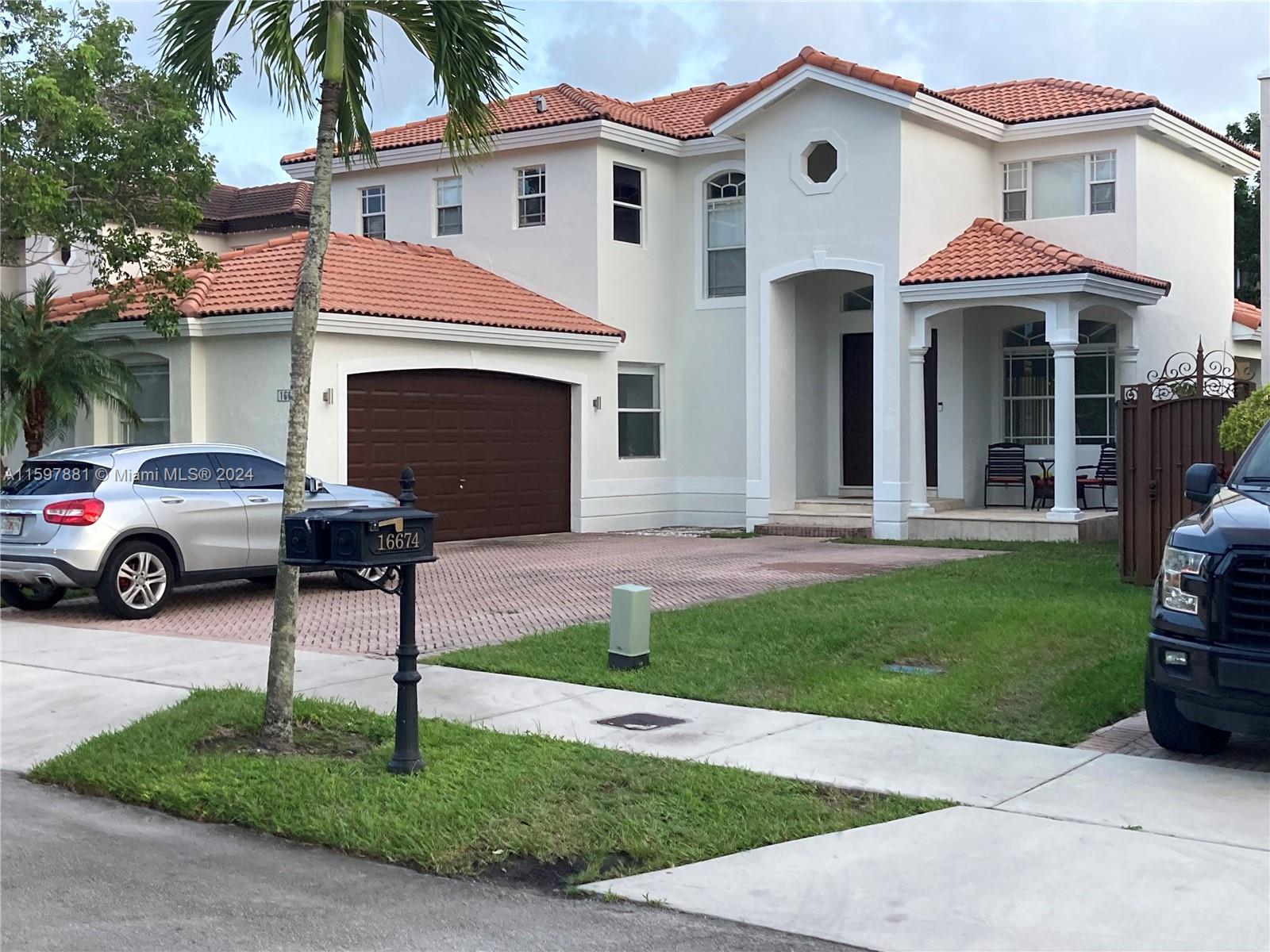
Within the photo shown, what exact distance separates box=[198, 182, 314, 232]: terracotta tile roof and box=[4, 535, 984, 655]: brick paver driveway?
1697cm

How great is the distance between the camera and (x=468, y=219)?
939 inches

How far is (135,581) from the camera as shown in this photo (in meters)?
13.0

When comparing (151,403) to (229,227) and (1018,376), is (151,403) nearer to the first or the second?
(1018,376)

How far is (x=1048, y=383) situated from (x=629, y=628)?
13.8 m

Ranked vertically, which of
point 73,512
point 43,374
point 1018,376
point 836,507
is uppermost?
point 1018,376

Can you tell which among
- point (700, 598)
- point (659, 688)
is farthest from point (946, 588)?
point (659, 688)

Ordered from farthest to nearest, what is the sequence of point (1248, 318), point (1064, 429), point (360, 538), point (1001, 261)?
point (1248, 318) < point (1001, 261) < point (1064, 429) < point (360, 538)

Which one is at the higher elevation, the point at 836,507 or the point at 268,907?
the point at 836,507

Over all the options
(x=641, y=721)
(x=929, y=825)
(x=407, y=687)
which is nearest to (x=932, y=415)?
(x=641, y=721)

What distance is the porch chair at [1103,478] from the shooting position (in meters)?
20.8

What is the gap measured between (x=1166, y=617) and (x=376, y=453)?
13392 millimetres

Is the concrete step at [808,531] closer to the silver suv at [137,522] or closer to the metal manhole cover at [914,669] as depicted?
the silver suv at [137,522]

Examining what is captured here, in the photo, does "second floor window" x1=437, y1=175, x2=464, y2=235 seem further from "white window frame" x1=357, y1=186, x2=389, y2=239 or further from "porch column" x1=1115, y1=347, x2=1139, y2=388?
"porch column" x1=1115, y1=347, x2=1139, y2=388

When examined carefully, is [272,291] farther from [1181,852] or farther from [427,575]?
[1181,852]
